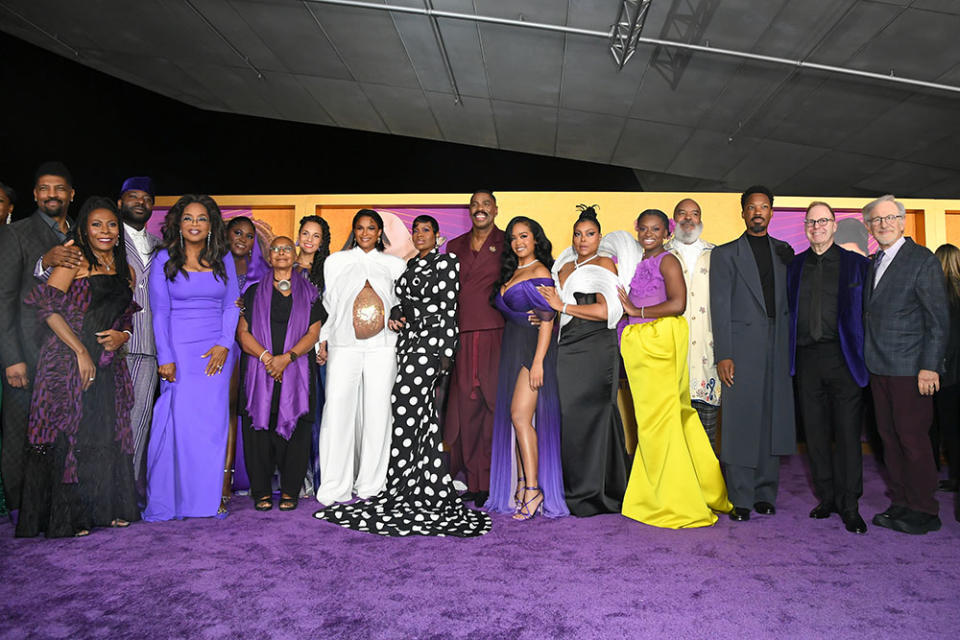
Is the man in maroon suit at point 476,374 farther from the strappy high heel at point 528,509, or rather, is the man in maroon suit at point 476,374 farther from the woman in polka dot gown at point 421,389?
the strappy high heel at point 528,509

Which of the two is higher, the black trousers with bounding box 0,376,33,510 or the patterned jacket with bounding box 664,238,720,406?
the patterned jacket with bounding box 664,238,720,406

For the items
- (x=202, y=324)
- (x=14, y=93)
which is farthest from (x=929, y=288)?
(x=14, y=93)

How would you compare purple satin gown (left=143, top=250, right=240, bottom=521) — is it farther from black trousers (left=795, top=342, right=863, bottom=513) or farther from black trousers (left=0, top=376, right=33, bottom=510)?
black trousers (left=795, top=342, right=863, bottom=513)

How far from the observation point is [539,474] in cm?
374

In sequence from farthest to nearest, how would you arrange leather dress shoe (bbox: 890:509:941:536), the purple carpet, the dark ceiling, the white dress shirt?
the dark ceiling
the white dress shirt
leather dress shoe (bbox: 890:509:941:536)
the purple carpet

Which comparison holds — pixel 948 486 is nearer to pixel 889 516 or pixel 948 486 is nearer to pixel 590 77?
pixel 889 516

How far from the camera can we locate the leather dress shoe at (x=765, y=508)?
369cm

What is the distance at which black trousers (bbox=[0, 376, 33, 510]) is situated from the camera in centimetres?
350

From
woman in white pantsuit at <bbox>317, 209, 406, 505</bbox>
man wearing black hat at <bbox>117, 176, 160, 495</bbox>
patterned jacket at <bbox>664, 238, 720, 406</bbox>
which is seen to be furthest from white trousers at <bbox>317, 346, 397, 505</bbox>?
patterned jacket at <bbox>664, 238, 720, 406</bbox>

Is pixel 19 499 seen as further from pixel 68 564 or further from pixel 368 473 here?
pixel 368 473

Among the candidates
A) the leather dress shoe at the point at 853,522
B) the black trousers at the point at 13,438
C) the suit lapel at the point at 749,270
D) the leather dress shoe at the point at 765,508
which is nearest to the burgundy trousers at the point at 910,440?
the leather dress shoe at the point at 853,522

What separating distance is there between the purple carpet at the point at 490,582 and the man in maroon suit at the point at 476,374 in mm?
592

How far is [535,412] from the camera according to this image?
3.79 metres

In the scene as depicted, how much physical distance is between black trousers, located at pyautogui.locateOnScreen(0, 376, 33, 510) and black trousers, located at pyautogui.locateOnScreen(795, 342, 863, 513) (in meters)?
4.31
